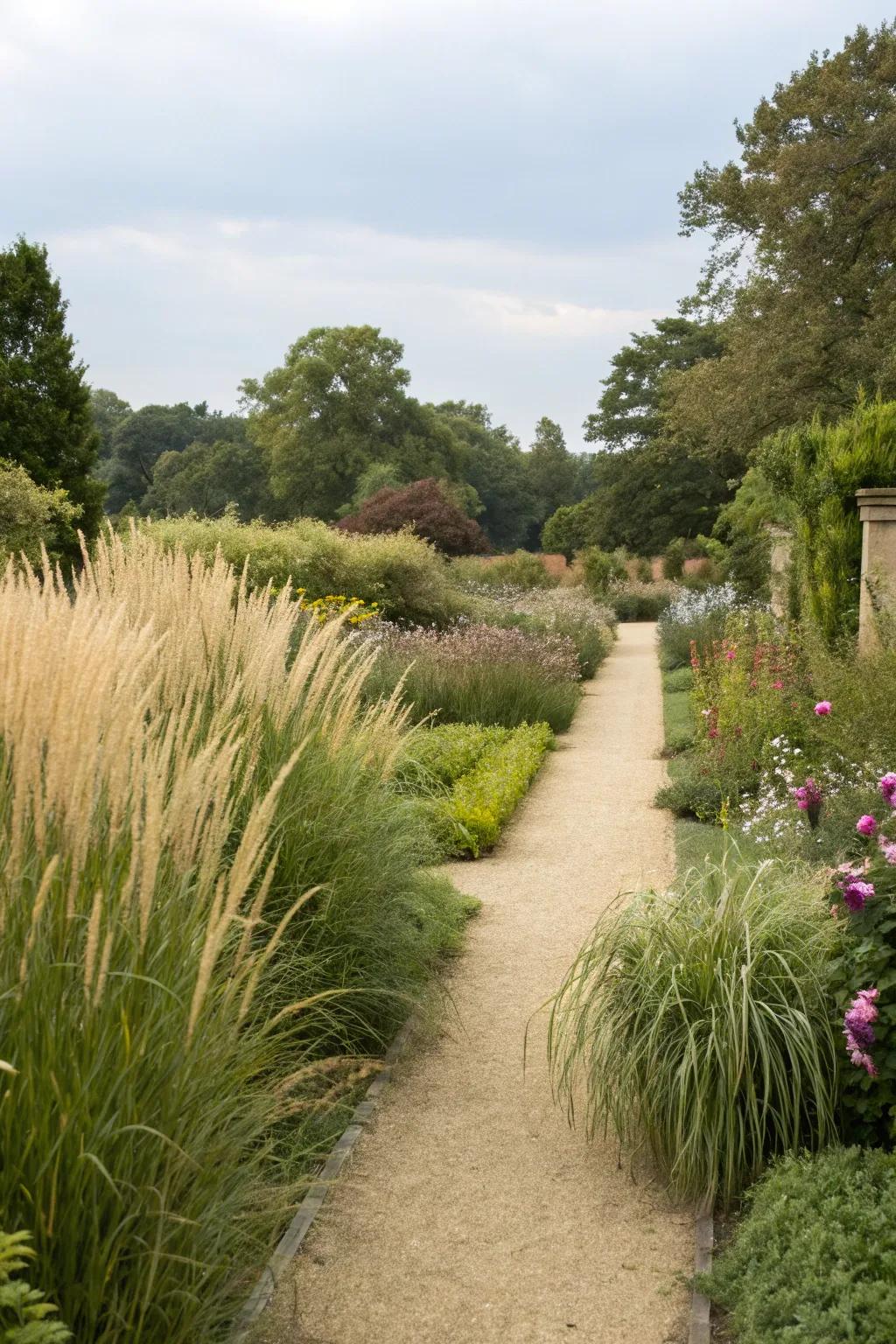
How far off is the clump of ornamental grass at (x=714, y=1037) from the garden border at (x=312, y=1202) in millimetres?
688

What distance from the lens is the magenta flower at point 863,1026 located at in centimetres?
329

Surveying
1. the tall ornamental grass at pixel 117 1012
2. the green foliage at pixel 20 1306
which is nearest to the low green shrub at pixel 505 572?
the tall ornamental grass at pixel 117 1012

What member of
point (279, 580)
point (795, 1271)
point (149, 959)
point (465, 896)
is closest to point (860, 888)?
point (795, 1271)

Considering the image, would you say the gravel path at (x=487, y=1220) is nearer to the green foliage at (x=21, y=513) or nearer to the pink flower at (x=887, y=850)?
the pink flower at (x=887, y=850)

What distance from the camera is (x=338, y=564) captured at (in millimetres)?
17953

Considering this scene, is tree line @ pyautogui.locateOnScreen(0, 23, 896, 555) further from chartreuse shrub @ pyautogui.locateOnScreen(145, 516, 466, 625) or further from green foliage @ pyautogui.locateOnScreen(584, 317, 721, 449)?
chartreuse shrub @ pyautogui.locateOnScreen(145, 516, 466, 625)

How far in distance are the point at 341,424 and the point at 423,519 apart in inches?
1077

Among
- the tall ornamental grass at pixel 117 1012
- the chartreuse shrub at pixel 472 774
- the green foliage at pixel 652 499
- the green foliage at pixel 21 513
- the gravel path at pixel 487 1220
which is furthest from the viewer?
the green foliage at pixel 652 499

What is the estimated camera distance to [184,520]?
58.2 ft

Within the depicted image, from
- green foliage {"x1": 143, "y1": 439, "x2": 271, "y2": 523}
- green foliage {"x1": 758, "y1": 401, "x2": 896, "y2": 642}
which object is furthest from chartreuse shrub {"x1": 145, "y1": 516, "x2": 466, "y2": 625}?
green foliage {"x1": 143, "y1": 439, "x2": 271, "y2": 523}

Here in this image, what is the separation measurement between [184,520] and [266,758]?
13818mm

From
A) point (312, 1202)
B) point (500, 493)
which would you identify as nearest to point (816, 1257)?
point (312, 1202)

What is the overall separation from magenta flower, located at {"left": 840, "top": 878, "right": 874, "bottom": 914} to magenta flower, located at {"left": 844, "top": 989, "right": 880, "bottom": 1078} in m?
0.27

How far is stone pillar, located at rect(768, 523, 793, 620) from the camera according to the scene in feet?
45.6
